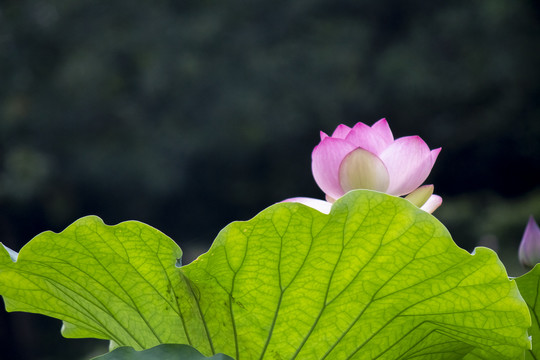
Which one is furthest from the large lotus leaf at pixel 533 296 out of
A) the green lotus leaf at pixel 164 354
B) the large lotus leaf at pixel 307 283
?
the green lotus leaf at pixel 164 354

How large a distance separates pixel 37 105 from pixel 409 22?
14.3ft

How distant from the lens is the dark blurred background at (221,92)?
715 cm

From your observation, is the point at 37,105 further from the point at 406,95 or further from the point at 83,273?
the point at 83,273

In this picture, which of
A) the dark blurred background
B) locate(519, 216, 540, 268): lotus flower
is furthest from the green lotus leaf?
the dark blurred background

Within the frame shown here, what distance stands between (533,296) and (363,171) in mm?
142

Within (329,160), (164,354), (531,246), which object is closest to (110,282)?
(164,354)

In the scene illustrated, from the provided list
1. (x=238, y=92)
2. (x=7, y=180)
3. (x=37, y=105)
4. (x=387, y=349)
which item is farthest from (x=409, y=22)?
(x=387, y=349)

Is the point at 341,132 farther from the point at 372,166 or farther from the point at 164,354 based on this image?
the point at 164,354

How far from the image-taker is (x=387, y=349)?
1.30 feet

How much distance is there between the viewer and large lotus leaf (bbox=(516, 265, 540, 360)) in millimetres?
427

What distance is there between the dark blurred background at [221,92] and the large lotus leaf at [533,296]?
259 inches

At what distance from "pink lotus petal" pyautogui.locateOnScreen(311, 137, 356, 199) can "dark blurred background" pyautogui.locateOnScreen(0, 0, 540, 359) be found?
21.8 feet

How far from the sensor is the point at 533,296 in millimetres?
439

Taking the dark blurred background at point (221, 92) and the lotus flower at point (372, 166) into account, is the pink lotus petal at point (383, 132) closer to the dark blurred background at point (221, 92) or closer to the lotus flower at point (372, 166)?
the lotus flower at point (372, 166)
